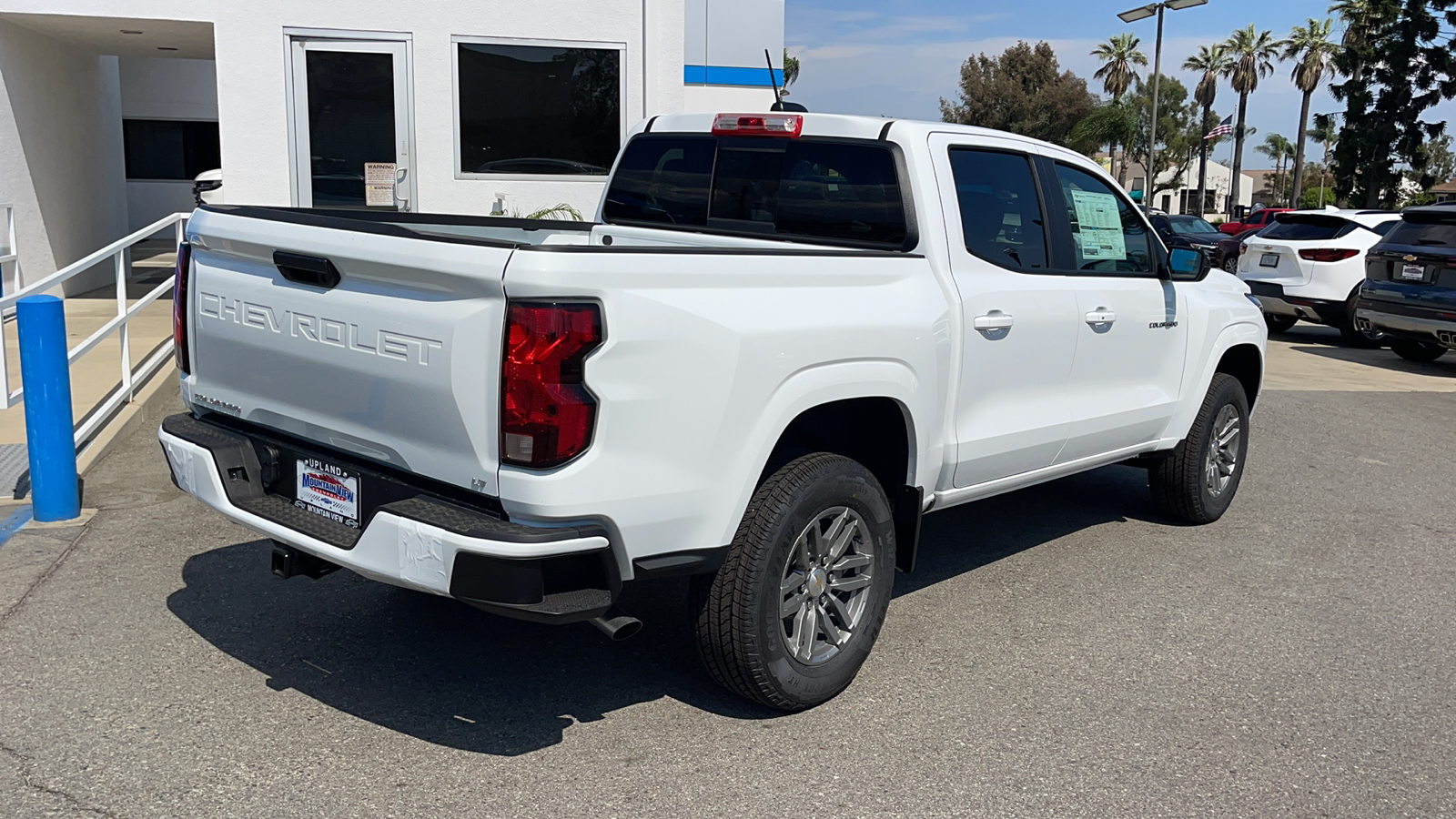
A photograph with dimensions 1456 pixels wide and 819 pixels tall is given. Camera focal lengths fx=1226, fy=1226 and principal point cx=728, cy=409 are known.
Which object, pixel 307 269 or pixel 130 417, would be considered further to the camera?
pixel 130 417

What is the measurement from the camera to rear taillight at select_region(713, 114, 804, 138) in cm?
474

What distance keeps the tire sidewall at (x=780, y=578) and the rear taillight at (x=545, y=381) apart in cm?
83

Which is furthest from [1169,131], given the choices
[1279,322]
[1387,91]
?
[1279,322]

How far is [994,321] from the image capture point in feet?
14.8

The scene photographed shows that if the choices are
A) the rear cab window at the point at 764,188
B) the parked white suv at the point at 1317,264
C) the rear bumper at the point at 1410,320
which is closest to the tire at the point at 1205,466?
the rear cab window at the point at 764,188

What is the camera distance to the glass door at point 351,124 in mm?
11156

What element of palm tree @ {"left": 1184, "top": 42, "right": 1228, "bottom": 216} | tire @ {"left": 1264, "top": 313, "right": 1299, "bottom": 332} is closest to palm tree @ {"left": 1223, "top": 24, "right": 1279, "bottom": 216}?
palm tree @ {"left": 1184, "top": 42, "right": 1228, "bottom": 216}

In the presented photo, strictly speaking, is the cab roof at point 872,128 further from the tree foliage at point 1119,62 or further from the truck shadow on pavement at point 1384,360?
the tree foliage at point 1119,62

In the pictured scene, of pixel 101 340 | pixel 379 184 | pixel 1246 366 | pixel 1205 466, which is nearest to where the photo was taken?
A: pixel 1205 466

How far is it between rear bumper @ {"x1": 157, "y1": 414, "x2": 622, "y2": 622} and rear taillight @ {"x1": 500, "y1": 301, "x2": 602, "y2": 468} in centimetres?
20

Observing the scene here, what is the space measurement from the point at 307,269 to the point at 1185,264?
413cm

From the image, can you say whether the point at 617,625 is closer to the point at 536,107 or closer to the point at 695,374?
the point at 695,374

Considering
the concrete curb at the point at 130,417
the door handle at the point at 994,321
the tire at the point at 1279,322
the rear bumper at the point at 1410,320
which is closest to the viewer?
the door handle at the point at 994,321

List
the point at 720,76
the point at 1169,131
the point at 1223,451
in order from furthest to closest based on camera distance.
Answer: the point at 1169,131, the point at 720,76, the point at 1223,451
